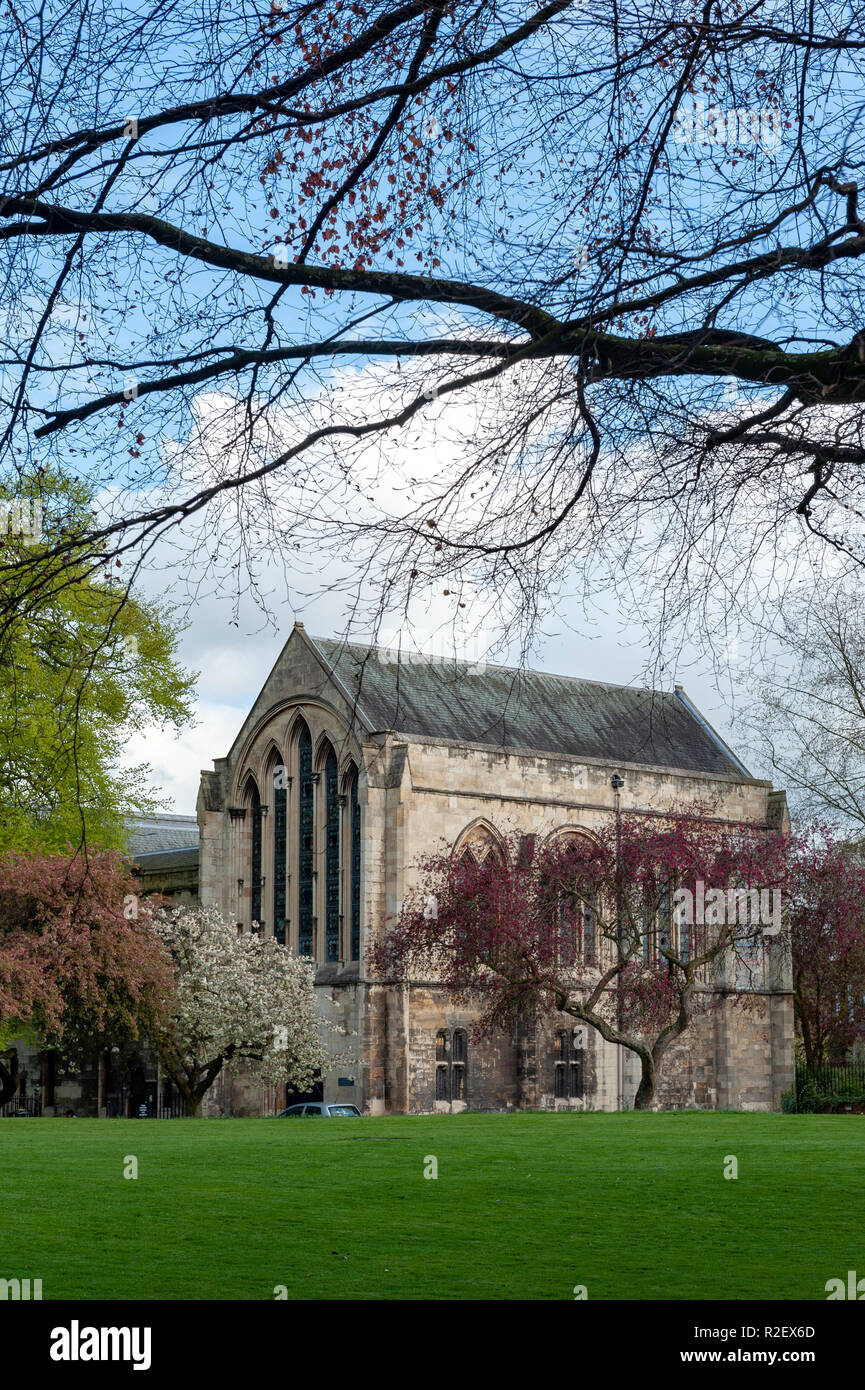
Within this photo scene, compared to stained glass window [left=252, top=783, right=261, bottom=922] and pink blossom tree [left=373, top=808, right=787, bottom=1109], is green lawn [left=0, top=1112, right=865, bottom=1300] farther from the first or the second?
stained glass window [left=252, top=783, right=261, bottom=922]

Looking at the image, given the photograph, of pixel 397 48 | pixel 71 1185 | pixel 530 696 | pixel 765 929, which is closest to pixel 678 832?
pixel 765 929

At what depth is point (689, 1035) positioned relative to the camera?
1852 inches

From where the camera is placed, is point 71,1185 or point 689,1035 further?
point 689,1035

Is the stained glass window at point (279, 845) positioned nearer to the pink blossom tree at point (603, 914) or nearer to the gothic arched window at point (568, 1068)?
the pink blossom tree at point (603, 914)

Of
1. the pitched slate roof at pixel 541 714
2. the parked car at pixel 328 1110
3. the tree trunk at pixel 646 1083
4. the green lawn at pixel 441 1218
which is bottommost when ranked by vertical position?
the parked car at pixel 328 1110

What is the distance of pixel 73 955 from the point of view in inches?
1313

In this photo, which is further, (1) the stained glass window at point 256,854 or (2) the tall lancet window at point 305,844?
(1) the stained glass window at point 256,854

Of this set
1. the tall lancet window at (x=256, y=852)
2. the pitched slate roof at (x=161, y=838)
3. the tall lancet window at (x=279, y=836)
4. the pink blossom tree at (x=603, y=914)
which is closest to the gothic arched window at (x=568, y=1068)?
the pink blossom tree at (x=603, y=914)

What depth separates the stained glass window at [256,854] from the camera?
44500 millimetres

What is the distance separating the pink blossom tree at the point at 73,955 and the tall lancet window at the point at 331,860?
6.20 metres

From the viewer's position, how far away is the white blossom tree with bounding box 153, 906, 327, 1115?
3834cm

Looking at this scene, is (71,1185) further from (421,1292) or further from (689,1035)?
(689,1035)

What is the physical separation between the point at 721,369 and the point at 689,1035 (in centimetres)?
4119

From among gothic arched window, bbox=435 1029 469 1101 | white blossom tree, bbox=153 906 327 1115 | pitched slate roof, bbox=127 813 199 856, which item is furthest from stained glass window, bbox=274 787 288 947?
pitched slate roof, bbox=127 813 199 856
